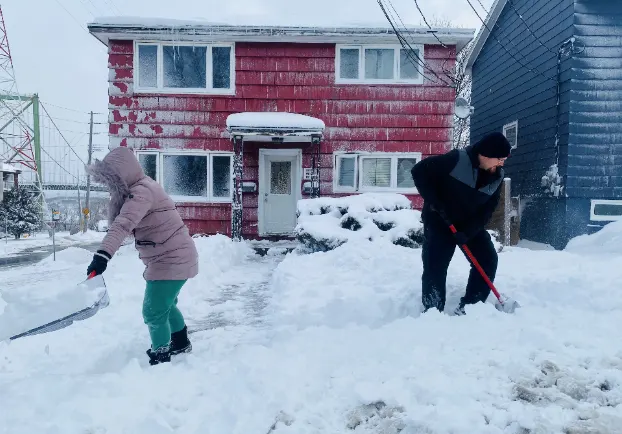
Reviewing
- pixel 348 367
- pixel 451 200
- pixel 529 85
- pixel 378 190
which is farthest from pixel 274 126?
pixel 529 85

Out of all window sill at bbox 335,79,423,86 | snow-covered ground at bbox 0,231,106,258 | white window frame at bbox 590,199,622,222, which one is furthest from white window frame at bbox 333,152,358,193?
snow-covered ground at bbox 0,231,106,258

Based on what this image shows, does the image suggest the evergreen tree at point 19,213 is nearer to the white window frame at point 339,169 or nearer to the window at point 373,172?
the white window frame at point 339,169

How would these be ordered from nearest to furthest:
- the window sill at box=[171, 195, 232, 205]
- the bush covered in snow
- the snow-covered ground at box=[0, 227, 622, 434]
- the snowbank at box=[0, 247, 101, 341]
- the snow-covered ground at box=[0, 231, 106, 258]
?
the snow-covered ground at box=[0, 227, 622, 434]
the snowbank at box=[0, 247, 101, 341]
the bush covered in snow
the window sill at box=[171, 195, 232, 205]
the snow-covered ground at box=[0, 231, 106, 258]

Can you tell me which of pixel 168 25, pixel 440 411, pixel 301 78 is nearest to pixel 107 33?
pixel 168 25

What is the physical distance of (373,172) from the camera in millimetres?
10586

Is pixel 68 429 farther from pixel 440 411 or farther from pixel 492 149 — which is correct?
pixel 492 149

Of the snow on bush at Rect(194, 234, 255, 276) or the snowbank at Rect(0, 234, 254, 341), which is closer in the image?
the snowbank at Rect(0, 234, 254, 341)

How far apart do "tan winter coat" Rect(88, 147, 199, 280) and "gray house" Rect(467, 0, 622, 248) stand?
31.4 feet

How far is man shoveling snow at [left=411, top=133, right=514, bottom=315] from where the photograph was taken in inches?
140

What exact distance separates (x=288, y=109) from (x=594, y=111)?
A: 709 cm

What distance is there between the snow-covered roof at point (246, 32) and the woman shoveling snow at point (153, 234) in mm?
7870

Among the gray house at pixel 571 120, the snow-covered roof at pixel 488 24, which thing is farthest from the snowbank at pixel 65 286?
the snow-covered roof at pixel 488 24

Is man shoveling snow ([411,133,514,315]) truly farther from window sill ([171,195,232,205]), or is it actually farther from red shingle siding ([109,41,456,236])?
window sill ([171,195,232,205])

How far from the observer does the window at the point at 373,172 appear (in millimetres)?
10477
